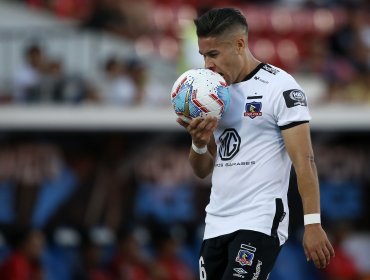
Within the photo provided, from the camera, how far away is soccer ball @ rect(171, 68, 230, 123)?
19.8 feet

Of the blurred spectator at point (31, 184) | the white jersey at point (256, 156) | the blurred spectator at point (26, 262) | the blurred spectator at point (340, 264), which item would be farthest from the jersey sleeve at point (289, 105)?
the blurred spectator at point (31, 184)

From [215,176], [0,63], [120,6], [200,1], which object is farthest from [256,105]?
[200,1]

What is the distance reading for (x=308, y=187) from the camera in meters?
5.89

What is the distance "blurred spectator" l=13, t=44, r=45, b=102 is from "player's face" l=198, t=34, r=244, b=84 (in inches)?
312

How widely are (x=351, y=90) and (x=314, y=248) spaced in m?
9.02

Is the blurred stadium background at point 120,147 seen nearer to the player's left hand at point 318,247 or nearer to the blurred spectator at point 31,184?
the blurred spectator at point 31,184

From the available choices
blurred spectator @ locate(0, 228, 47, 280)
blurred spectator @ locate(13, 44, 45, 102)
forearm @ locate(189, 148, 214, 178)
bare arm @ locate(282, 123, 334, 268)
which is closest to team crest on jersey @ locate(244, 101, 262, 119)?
bare arm @ locate(282, 123, 334, 268)

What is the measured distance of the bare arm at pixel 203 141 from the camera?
19.6 ft

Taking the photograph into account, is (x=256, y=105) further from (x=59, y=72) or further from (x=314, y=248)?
(x=59, y=72)

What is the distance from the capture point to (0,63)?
48.9 feet

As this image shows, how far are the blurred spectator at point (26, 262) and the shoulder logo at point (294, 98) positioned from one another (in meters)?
7.56

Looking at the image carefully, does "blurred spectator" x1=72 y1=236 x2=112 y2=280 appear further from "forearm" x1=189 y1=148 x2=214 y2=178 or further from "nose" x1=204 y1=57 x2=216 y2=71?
"nose" x1=204 y1=57 x2=216 y2=71

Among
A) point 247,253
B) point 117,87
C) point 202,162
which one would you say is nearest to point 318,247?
point 247,253

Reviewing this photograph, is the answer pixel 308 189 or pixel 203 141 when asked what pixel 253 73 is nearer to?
pixel 203 141
